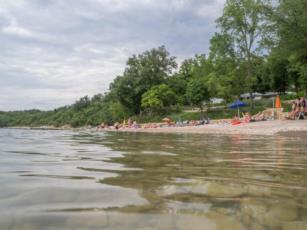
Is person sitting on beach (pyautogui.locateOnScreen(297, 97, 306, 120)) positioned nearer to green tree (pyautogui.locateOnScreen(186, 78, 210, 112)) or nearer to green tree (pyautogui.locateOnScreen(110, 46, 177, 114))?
green tree (pyautogui.locateOnScreen(186, 78, 210, 112))

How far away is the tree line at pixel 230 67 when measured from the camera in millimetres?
20094

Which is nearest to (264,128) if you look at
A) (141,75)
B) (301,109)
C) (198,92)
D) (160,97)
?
(301,109)

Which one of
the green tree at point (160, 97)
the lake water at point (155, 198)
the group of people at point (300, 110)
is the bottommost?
the lake water at point (155, 198)

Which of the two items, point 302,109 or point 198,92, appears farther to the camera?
point 198,92

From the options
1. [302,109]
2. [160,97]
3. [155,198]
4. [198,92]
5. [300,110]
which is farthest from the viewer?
[160,97]

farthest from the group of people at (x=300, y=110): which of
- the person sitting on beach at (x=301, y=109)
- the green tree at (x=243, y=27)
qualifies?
the green tree at (x=243, y=27)

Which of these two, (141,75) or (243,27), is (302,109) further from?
(141,75)

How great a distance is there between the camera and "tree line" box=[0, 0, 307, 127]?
2009 centimetres

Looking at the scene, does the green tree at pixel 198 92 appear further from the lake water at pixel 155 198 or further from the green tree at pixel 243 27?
the lake water at pixel 155 198

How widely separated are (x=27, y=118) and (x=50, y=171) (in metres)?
112

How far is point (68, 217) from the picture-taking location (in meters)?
Answer: 1.81

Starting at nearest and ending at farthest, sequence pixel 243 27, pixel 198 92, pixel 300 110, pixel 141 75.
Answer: pixel 300 110 < pixel 243 27 < pixel 198 92 < pixel 141 75

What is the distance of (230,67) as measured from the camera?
114 ft

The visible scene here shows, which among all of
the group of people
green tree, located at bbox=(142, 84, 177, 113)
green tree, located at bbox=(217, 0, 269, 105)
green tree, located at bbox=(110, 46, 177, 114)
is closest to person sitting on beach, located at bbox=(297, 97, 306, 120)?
the group of people
